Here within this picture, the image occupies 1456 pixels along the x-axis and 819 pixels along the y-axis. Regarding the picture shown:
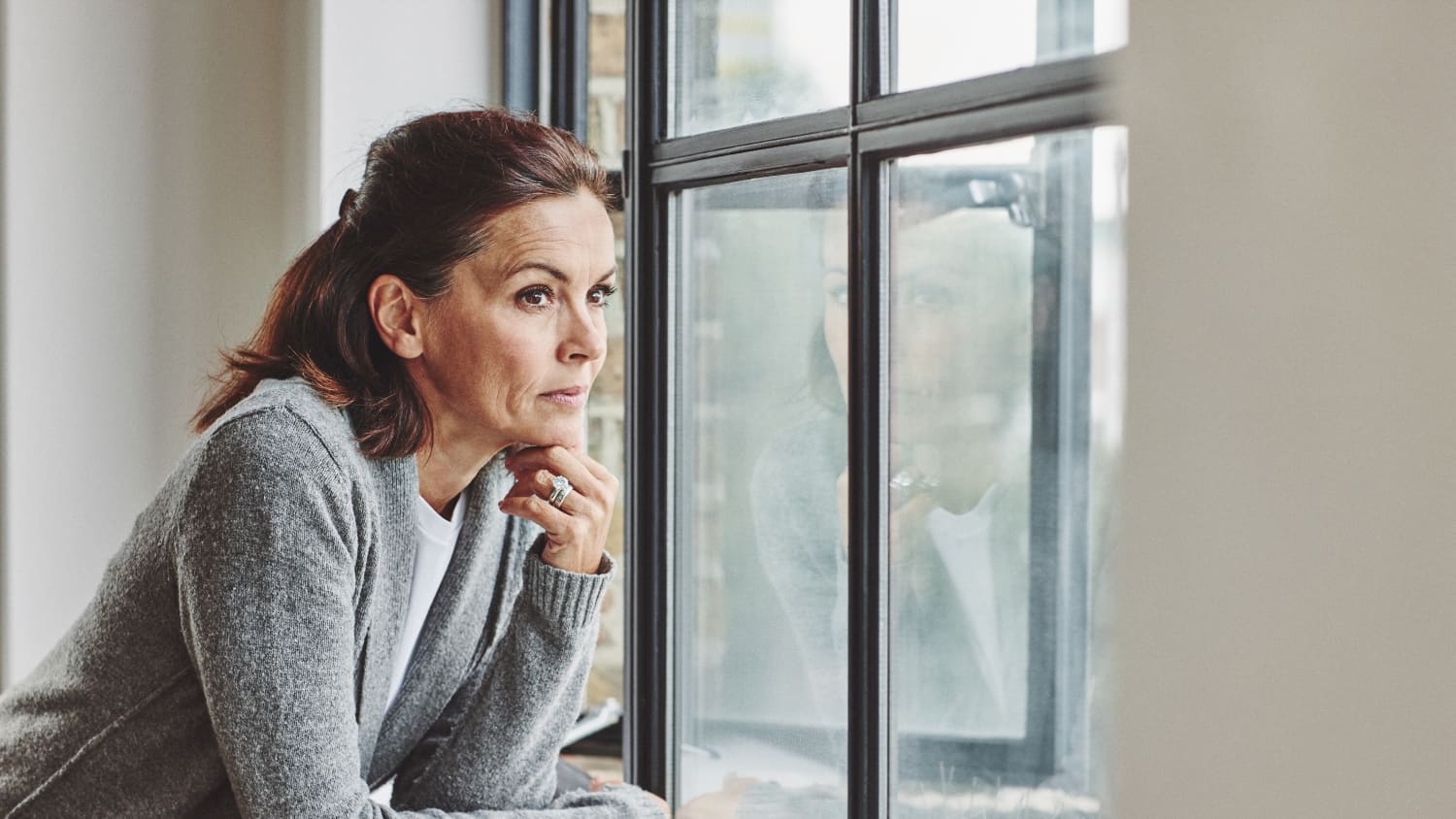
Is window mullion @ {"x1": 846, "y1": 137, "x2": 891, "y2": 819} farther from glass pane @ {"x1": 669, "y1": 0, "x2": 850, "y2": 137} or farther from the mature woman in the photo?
the mature woman

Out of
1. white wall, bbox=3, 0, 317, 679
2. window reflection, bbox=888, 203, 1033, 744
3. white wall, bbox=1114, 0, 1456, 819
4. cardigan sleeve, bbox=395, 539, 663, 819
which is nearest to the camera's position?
white wall, bbox=1114, 0, 1456, 819

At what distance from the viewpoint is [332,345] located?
1.21 meters

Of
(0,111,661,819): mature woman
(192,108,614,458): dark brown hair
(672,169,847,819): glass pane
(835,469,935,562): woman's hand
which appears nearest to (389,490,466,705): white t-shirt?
(0,111,661,819): mature woman

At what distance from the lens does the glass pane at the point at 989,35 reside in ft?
3.44

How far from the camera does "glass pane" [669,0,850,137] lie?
1295 millimetres

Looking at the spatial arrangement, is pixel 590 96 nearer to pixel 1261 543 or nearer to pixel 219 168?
pixel 219 168

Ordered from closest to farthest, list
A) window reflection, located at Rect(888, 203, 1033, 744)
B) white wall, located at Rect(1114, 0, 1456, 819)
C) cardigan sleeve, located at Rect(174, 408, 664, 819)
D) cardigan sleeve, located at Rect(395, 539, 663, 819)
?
1. white wall, located at Rect(1114, 0, 1456, 819)
2. cardigan sleeve, located at Rect(174, 408, 664, 819)
3. window reflection, located at Rect(888, 203, 1033, 744)
4. cardigan sleeve, located at Rect(395, 539, 663, 819)

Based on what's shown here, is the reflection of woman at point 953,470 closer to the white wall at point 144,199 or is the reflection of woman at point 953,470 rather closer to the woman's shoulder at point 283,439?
the woman's shoulder at point 283,439

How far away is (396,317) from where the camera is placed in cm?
120

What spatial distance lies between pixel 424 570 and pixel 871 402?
1.61 feet

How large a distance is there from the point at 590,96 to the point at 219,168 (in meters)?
0.56

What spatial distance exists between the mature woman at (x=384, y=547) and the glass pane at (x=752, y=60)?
0.23m

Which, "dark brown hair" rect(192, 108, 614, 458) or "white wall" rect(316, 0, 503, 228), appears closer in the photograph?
"dark brown hair" rect(192, 108, 614, 458)

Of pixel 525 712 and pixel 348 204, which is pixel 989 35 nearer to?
pixel 348 204
